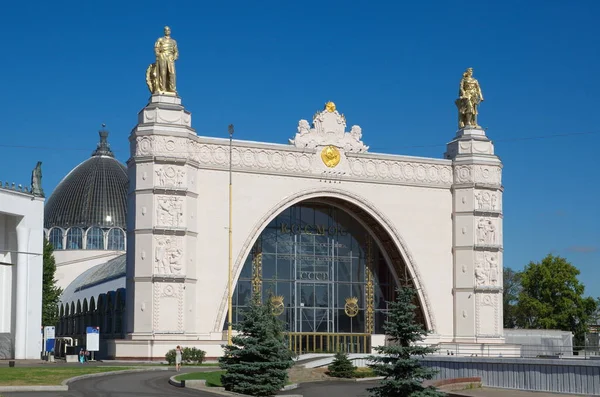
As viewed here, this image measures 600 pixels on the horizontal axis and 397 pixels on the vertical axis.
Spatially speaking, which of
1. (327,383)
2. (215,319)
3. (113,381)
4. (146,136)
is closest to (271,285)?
(215,319)

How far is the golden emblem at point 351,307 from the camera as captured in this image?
65.2 metres

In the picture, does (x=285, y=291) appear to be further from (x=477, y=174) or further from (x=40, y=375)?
(x=40, y=375)

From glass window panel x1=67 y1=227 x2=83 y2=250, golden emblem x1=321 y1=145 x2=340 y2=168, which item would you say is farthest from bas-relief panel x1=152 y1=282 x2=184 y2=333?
glass window panel x1=67 y1=227 x2=83 y2=250

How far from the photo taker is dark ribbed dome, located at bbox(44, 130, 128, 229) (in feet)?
293

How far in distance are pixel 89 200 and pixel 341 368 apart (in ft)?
154

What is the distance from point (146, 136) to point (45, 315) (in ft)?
73.4

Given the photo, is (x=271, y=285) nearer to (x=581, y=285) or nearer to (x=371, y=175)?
(x=371, y=175)

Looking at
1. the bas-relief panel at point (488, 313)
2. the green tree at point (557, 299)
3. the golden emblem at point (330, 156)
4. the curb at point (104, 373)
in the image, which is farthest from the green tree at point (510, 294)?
the curb at point (104, 373)

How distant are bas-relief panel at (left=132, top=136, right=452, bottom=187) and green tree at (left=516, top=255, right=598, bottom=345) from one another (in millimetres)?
21874

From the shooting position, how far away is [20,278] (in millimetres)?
55344

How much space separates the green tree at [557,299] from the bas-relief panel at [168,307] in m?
37.6

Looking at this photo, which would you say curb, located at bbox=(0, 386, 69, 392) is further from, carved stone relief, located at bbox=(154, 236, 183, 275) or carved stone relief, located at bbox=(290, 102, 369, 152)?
carved stone relief, located at bbox=(290, 102, 369, 152)

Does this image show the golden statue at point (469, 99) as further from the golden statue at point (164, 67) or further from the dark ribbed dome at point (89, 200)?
the dark ribbed dome at point (89, 200)

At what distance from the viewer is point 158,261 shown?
55812 millimetres
